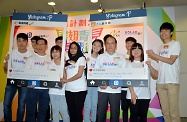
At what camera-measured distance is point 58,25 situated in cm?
306

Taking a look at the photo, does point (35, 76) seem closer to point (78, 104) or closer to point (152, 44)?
point (78, 104)

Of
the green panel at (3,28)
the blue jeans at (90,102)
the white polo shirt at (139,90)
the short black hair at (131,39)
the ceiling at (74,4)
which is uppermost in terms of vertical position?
the ceiling at (74,4)

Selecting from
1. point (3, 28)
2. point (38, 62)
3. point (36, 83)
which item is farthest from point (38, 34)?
point (3, 28)

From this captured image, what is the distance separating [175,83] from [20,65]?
7.85 ft

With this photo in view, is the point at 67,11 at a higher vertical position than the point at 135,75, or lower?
higher

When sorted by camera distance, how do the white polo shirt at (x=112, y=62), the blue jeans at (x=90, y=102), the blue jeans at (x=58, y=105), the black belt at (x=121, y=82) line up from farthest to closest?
the blue jeans at (x=90, y=102) → the blue jeans at (x=58, y=105) → the white polo shirt at (x=112, y=62) → the black belt at (x=121, y=82)

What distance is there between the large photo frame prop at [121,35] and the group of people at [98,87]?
71 millimetres

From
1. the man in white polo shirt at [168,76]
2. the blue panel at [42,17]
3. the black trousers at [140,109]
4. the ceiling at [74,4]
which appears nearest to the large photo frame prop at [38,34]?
the blue panel at [42,17]

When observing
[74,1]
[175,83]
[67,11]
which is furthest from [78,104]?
[67,11]

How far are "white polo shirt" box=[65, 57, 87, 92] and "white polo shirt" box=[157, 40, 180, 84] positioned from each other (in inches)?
46.1

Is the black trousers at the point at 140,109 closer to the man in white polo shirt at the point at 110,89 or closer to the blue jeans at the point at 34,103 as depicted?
the man in white polo shirt at the point at 110,89

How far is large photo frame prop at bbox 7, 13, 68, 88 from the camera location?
2943 millimetres

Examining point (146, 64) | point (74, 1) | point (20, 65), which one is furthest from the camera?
point (74, 1)

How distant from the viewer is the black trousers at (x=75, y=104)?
2.84 metres
